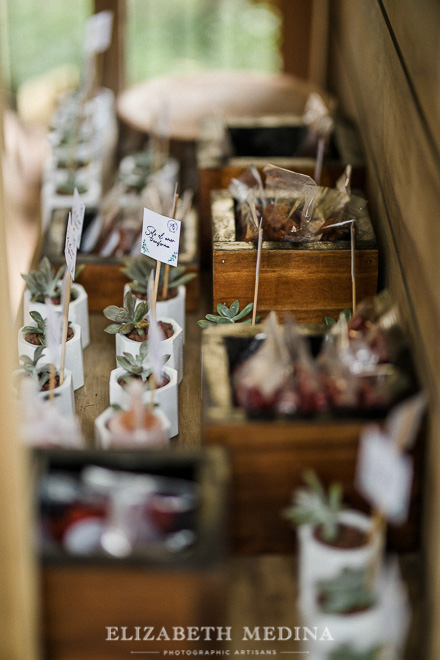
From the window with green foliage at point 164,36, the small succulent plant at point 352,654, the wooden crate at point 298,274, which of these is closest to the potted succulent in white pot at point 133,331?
the wooden crate at point 298,274

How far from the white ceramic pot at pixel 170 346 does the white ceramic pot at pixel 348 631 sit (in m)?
0.99

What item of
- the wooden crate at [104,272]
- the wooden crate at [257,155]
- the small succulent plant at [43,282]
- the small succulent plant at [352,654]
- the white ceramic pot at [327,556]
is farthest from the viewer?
the wooden crate at [257,155]

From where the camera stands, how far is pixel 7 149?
12.4ft

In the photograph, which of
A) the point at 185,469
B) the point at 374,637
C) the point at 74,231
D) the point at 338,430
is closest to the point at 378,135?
the point at 74,231

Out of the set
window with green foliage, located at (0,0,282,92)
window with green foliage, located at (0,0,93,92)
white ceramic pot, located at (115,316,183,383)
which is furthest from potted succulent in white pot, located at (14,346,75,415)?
window with green foliage, located at (0,0,93,92)

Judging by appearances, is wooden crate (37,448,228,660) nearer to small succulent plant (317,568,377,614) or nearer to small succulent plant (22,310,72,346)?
small succulent plant (317,568,377,614)

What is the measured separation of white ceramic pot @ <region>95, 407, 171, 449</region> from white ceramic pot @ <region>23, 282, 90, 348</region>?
0.62 m

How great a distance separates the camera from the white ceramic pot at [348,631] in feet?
4.94

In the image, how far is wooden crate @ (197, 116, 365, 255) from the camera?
2.94m

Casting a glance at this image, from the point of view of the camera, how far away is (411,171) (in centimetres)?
207

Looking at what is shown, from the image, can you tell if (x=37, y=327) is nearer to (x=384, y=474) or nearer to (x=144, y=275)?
(x=144, y=275)

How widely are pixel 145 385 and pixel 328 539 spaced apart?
70 cm

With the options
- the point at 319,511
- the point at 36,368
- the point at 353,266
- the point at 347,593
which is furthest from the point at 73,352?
the point at 347,593

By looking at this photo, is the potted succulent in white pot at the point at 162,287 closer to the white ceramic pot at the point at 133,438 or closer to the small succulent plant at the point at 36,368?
the small succulent plant at the point at 36,368
